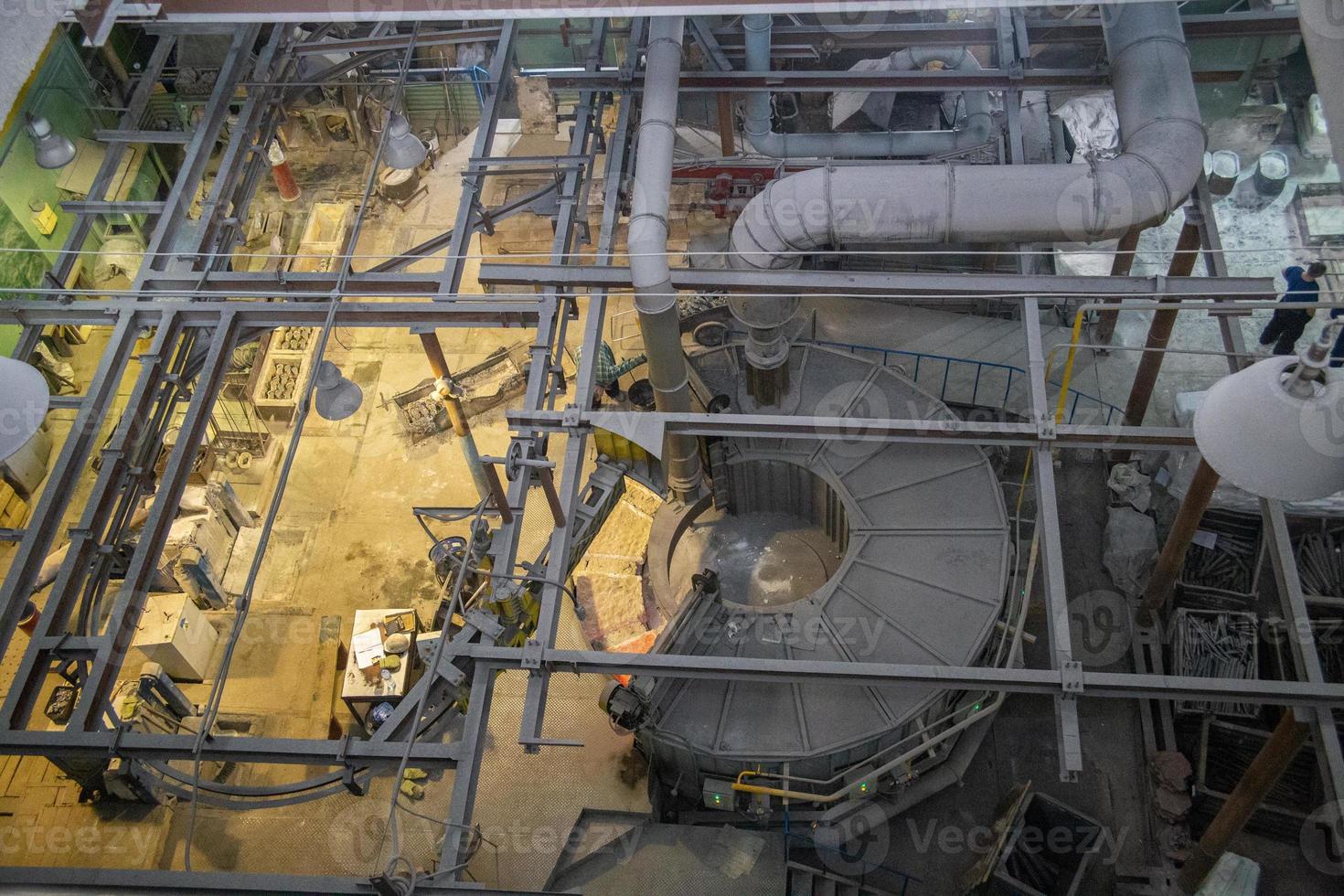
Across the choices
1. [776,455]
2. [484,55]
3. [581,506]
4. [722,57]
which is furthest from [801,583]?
[484,55]

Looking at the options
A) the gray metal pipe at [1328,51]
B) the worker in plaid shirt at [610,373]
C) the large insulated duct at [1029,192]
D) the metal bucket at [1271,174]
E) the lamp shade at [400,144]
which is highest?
the metal bucket at [1271,174]

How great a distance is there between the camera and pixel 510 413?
12039 mm

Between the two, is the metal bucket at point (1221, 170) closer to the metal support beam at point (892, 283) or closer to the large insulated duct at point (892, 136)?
the large insulated duct at point (892, 136)

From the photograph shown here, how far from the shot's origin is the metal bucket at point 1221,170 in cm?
1806

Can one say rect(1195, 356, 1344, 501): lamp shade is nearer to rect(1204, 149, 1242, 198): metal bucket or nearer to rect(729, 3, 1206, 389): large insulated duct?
rect(729, 3, 1206, 389): large insulated duct

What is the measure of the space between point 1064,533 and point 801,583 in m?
3.78

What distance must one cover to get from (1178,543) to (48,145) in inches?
617

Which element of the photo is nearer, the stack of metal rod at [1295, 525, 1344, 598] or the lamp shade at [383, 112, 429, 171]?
the stack of metal rod at [1295, 525, 1344, 598]

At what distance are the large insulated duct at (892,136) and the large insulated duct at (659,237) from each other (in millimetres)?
2929

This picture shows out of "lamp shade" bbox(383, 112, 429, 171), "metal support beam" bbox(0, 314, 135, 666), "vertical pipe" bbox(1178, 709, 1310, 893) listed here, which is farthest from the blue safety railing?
"metal support beam" bbox(0, 314, 135, 666)

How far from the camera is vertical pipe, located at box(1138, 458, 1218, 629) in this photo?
41.2 ft

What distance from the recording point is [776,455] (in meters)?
15.5

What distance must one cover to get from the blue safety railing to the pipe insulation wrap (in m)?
2.99

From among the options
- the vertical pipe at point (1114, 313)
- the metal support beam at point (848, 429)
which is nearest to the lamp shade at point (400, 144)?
the metal support beam at point (848, 429)
